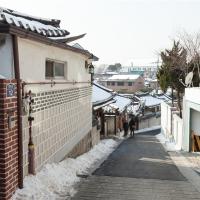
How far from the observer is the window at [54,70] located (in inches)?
397

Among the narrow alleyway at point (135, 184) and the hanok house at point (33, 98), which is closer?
the hanok house at point (33, 98)

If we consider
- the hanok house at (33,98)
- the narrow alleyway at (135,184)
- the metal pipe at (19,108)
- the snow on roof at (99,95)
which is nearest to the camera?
the hanok house at (33,98)

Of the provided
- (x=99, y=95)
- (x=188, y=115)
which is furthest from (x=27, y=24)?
(x=99, y=95)

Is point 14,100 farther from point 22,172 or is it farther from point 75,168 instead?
point 75,168

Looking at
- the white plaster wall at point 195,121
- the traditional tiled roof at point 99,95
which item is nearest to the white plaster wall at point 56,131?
the traditional tiled roof at point 99,95


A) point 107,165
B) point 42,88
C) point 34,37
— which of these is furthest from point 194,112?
point 34,37

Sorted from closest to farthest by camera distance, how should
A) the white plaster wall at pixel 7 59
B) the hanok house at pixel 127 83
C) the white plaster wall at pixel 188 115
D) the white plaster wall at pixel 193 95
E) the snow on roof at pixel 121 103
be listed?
the white plaster wall at pixel 7 59 < the white plaster wall at pixel 193 95 < the white plaster wall at pixel 188 115 < the snow on roof at pixel 121 103 < the hanok house at pixel 127 83

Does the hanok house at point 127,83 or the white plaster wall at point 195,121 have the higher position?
the hanok house at point 127,83

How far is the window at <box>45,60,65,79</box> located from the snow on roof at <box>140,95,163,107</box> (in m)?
43.7

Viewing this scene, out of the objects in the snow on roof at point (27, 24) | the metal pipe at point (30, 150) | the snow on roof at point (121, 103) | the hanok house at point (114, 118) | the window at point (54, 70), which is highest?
the snow on roof at point (27, 24)

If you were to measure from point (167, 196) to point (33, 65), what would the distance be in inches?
169

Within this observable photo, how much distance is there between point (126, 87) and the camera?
97000 millimetres

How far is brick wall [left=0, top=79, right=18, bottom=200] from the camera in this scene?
21.9 ft

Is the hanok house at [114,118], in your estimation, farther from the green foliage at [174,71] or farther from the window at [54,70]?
the window at [54,70]
